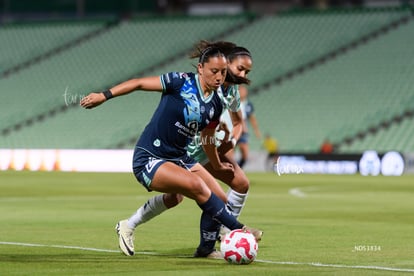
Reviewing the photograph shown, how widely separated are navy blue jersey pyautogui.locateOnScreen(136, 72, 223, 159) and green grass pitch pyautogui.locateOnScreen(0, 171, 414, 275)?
1107mm

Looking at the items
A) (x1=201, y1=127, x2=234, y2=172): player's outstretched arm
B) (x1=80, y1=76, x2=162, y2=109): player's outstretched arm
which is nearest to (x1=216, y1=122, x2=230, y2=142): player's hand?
(x1=201, y1=127, x2=234, y2=172): player's outstretched arm

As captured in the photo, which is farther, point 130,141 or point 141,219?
point 130,141

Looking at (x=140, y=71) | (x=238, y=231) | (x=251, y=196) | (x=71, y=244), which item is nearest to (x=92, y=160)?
(x=140, y=71)

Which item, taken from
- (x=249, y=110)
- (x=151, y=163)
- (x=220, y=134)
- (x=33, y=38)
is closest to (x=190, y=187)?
(x=151, y=163)

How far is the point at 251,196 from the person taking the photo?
21938 millimetres

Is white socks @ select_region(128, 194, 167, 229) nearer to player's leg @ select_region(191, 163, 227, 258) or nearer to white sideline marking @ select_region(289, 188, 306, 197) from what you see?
player's leg @ select_region(191, 163, 227, 258)

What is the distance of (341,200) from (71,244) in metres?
9.72

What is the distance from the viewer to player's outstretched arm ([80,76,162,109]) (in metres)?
9.59

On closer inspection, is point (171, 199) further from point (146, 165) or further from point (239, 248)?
point (239, 248)

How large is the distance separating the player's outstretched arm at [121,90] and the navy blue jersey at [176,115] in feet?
0.52

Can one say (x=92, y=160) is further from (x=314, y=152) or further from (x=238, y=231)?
(x=238, y=231)

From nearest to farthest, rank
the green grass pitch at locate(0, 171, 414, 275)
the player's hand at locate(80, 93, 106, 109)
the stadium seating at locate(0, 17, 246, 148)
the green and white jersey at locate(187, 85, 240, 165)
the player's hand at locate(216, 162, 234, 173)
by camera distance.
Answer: the player's hand at locate(80, 93, 106, 109)
the green grass pitch at locate(0, 171, 414, 275)
the green and white jersey at locate(187, 85, 240, 165)
the player's hand at locate(216, 162, 234, 173)
the stadium seating at locate(0, 17, 246, 148)

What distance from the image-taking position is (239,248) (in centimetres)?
983

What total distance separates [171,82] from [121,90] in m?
0.59
